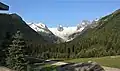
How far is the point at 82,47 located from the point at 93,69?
539 feet

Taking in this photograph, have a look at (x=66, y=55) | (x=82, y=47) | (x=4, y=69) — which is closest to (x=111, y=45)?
(x=82, y=47)

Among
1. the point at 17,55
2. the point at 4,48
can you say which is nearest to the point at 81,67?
the point at 4,48

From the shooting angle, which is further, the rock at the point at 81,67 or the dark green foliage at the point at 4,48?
the rock at the point at 81,67

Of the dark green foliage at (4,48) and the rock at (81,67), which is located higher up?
the dark green foliage at (4,48)

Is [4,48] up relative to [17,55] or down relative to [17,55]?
up

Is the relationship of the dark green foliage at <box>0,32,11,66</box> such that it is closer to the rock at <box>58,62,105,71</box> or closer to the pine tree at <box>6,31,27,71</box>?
the pine tree at <box>6,31,27,71</box>

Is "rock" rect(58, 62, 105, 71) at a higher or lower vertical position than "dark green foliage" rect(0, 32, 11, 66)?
lower

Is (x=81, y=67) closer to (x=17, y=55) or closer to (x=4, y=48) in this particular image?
(x=4, y=48)

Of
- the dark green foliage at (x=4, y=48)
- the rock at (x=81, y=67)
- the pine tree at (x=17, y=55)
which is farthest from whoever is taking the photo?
the rock at (x=81, y=67)

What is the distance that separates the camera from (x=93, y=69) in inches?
1090

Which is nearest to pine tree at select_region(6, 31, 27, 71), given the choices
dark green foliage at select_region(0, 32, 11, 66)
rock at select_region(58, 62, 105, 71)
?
dark green foliage at select_region(0, 32, 11, 66)

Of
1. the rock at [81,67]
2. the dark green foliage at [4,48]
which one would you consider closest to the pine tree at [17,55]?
the dark green foliage at [4,48]

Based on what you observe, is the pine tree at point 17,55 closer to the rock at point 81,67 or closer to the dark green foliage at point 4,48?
the dark green foliage at point 4,48

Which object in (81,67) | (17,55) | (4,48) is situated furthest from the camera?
(81,67)
